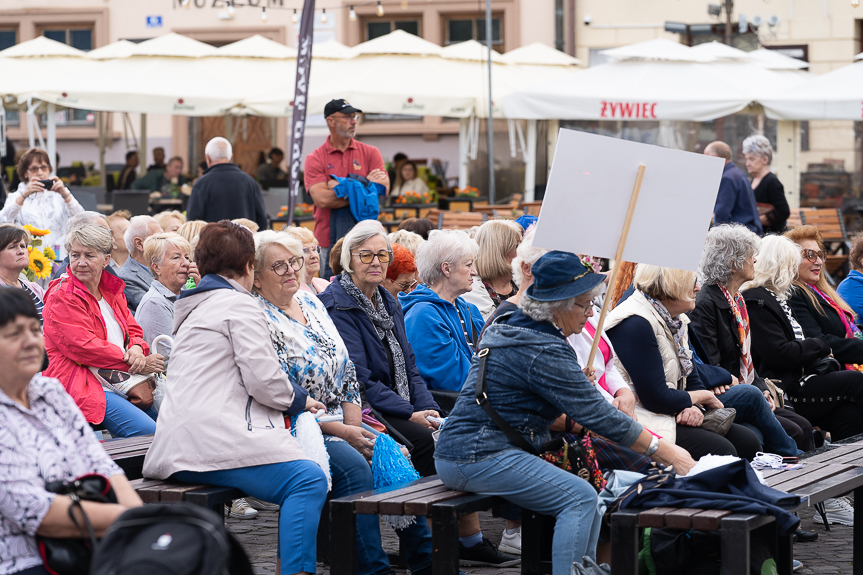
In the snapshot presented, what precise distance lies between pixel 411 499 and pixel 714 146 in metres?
7.64

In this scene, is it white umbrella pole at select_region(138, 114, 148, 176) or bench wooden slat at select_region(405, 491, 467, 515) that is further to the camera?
white umbrella pole at select_region(138, 114, 148, 176)

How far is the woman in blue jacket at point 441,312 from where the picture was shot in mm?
6156

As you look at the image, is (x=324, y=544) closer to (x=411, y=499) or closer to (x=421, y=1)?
(x=411, y=499)

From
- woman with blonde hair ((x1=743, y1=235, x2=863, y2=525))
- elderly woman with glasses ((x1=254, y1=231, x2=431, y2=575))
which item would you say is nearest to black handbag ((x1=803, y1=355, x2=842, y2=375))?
woman with blonde hair ((x1=743, y1=235, x2=863, y2=525))

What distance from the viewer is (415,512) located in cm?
436

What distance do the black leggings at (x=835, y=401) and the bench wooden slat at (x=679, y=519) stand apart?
3.17m

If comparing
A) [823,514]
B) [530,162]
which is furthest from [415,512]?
[530,162]

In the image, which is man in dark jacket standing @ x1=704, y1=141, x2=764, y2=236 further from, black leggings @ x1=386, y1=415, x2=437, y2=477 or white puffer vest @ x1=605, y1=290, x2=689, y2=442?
black leggings @ x1=386, y1=415, x2=437, y2=477

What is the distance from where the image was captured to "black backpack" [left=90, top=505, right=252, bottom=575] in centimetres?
296

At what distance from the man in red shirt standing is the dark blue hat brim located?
4.87m

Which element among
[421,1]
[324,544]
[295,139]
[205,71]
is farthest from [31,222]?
[421,1]

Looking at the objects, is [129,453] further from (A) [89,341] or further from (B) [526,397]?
(B) [526,397]

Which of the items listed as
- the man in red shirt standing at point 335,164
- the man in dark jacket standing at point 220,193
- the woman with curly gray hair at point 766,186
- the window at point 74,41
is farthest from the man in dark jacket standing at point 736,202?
the window at point 74,41

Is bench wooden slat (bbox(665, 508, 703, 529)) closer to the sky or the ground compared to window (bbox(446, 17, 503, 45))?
closer to the ground
